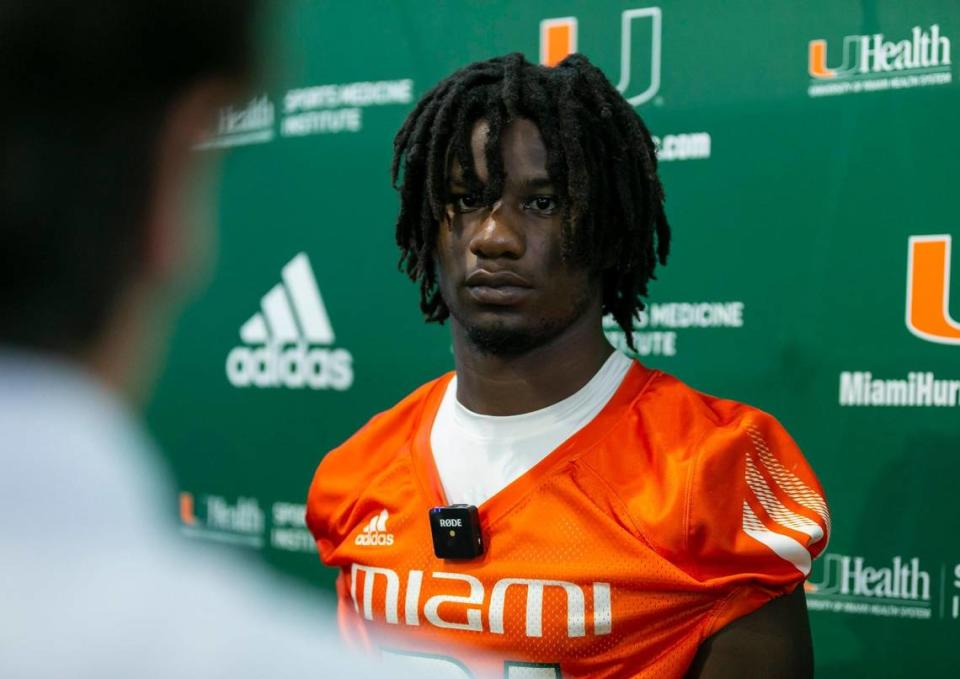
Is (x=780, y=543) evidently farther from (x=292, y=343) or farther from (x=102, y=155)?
(x=292, y=343)

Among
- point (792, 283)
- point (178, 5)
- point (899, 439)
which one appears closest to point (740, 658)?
point (899, 439)

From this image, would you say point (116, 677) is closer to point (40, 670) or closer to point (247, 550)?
point (40, 670)

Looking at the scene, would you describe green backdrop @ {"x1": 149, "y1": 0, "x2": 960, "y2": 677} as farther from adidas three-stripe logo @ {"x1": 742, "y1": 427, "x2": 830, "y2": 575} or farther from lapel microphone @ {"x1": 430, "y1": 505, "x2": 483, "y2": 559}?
lapel microphone @ {"x1": 430, "y1": 505, "x2": 483, "y2": 559}

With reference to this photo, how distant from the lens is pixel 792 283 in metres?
1.96

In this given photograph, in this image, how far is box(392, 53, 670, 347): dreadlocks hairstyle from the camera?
1.52 metres

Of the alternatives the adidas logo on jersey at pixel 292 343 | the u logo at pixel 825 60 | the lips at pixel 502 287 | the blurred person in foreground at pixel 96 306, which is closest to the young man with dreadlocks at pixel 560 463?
the lips at pixel 502 287

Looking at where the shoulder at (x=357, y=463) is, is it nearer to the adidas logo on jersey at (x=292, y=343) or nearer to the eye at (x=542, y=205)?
the eye at (x=542, y=205)

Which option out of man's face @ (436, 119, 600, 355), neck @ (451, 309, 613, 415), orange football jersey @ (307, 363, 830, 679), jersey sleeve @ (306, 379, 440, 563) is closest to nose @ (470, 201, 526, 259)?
man's face @ (436, 119, 600, 355)

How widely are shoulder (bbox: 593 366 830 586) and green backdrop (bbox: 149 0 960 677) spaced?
0.42 m

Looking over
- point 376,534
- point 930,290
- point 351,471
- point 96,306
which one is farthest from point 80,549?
point 930,290

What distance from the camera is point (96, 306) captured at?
0.52m

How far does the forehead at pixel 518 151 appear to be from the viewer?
5.00ft

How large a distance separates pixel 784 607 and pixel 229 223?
1.56 metres

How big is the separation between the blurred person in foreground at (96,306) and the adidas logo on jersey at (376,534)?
1079 millimetres
